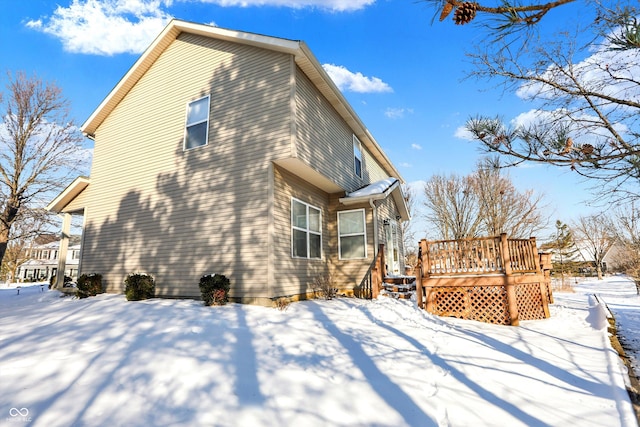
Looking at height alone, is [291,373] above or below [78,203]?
below

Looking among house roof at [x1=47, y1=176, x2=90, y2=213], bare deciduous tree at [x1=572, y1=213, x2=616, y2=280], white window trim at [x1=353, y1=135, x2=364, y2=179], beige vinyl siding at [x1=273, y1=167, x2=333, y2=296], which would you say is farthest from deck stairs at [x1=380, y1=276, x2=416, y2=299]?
bare deciduous tree at [x1=572, y1=213, x2=616, y2=280]

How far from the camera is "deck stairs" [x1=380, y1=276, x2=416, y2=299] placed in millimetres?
9570

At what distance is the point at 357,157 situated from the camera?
12.9 m

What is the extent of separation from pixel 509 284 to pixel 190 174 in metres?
8.44

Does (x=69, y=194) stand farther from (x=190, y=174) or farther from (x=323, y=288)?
(x=323, y=288)

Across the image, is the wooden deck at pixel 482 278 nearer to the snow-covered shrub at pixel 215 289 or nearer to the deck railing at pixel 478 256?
the deck railing at pixel 478 256

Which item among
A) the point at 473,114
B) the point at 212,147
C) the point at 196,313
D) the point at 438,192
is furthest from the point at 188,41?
the point at 438,192

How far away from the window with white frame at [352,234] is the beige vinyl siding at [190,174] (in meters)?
3.65

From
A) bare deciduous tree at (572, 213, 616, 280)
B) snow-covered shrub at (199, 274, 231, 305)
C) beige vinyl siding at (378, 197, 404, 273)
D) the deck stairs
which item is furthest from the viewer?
bare deciduous tree at (572, 213, 616, 280)

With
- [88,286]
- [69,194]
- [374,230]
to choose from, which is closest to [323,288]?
[374,230]

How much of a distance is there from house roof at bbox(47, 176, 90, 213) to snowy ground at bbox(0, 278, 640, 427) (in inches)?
247

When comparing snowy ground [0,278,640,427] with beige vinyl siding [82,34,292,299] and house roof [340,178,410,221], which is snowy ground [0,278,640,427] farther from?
house roof [340,178,410,221]

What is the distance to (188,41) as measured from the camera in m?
10.1

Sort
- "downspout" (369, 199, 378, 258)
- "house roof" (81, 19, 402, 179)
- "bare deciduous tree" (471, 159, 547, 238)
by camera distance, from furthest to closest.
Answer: "bare deciduous tree" (471, 159, 547, 238) < "downspout" (369, 199, 378, 258) < "house roof" (81, 19, 402, 179)
